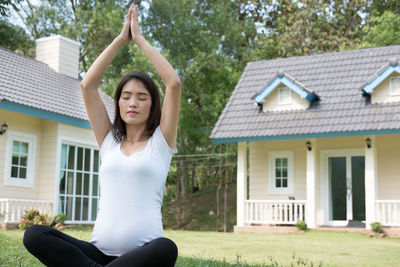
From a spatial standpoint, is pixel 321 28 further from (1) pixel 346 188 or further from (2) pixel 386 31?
(1) pixel 346 188

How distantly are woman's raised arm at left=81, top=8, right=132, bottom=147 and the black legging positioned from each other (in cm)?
67

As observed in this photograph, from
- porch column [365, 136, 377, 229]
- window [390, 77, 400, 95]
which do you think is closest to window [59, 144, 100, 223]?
porch column [365, 136, 377, 229]

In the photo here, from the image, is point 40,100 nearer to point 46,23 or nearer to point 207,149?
point 207,149

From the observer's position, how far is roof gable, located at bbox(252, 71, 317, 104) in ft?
50.5

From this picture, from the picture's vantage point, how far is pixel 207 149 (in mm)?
23766

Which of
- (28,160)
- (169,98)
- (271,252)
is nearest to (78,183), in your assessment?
(28,160)

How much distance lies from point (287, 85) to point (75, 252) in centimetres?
1340

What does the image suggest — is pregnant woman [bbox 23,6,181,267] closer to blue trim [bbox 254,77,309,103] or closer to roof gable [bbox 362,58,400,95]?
roof gable [bbox 362,58,400,95]

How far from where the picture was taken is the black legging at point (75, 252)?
9.12ft

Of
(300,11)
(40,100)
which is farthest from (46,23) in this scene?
(40,100)

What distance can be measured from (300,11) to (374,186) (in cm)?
1226

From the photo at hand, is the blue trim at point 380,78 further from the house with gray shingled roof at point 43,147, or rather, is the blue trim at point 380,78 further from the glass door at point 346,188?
the house with gray shingled roof at point 43,147

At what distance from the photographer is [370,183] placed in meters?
14.4

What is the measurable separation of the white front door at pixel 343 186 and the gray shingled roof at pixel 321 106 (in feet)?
4.08
